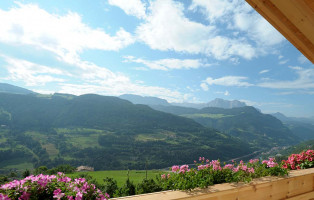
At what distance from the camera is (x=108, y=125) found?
15475 cm

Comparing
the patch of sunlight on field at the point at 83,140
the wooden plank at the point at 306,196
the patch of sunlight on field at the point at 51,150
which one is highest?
the wooden plank at the point at 306,196

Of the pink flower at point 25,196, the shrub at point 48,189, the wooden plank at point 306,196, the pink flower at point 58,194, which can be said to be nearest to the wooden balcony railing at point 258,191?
the wooden plank at point 306,196

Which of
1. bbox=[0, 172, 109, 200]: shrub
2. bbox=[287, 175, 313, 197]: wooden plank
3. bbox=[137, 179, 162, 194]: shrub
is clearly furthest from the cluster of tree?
bbox=[287, 175, 313, 197]: wooden plank

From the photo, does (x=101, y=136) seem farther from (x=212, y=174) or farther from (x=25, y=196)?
(x=25, y=196)

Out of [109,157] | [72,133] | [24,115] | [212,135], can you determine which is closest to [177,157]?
[109,157]

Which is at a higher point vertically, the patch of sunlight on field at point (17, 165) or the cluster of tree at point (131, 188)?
the cluster of tree at point (131, 188)

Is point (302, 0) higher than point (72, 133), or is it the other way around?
point (302, 0)

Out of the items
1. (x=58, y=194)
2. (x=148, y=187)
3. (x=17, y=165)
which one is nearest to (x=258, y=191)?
(x=148, y=187)

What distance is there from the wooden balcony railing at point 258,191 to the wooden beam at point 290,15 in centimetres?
175

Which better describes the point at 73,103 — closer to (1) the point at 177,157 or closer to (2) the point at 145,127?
(2) the point at 145,127

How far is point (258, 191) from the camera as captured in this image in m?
2.51

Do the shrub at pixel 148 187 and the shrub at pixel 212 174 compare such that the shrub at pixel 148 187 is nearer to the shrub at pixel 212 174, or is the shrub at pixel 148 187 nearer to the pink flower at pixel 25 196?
the shrub at pixel 212 174

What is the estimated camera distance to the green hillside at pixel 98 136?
8525 cm

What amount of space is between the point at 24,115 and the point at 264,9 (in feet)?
596
